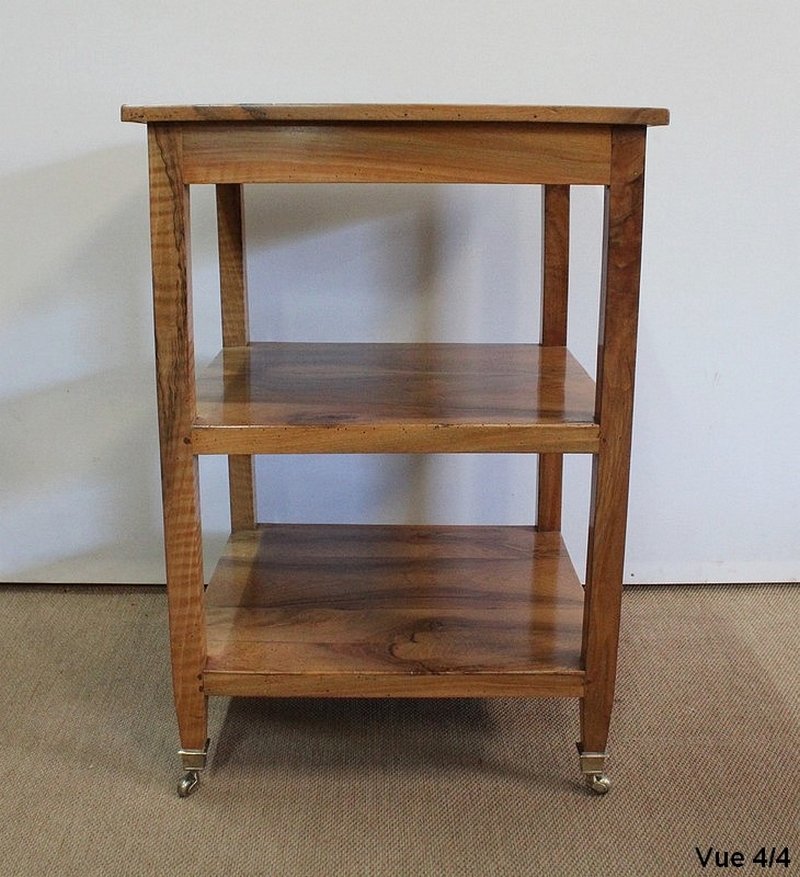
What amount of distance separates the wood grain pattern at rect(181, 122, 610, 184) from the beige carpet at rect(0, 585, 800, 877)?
691 millimetres

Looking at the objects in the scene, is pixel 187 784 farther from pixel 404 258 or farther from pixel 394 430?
pixel 404 258

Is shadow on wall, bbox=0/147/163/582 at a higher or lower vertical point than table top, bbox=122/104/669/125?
lower

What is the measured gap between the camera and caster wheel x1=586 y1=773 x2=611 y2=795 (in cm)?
115

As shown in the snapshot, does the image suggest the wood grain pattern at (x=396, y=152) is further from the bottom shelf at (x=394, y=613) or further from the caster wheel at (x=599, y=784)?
the caster wheel at (x=599, y=784)

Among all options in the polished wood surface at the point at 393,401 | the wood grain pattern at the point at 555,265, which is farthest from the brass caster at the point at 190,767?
the wood grain pattern at the point at 555,265

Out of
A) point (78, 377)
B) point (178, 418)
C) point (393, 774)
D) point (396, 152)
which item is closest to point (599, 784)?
point (393, 774)

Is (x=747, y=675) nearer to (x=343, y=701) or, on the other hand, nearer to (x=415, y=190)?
(x=343, y=701)

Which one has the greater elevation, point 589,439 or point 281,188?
point 281,188

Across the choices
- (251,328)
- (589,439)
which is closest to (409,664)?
(589,439)

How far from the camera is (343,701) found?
4.37 ft

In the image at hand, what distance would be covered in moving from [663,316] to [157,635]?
922 mm

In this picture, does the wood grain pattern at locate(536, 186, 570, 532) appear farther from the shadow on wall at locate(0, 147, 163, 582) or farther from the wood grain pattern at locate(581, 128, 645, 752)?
the shadow on wall at locate(0, 147, 163, 582)

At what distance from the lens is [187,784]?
1.14 meters

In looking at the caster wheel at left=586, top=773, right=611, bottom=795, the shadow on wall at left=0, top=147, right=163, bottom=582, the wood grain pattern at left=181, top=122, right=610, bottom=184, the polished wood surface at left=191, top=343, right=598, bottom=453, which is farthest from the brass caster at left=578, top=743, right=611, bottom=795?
the shadow on wall at left=0, top=147, right=163, bottom=582
